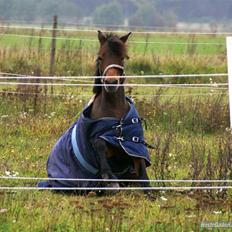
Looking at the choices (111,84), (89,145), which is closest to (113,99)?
(111,84)

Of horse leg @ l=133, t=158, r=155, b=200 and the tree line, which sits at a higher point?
the tree line

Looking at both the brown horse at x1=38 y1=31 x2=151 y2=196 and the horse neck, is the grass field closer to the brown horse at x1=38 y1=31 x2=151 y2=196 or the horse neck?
the brown horse at x1=38 y1=31 x2=151 y2=196

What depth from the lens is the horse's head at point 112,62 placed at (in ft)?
25.7

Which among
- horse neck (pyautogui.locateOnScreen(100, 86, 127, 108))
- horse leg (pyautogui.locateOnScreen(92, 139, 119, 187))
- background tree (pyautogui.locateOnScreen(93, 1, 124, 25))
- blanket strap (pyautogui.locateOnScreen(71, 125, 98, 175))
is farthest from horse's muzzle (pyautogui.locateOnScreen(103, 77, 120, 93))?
background tree (pyautogui.locateOnScreen(93, 1, 124, 25))

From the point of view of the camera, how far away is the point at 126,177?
815cm

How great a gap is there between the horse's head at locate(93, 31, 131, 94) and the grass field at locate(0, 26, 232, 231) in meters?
1.08

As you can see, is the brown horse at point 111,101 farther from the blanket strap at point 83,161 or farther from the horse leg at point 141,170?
the blanket strap at point 83,161

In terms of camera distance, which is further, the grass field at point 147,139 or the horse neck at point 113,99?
the horse neck at point 113,99

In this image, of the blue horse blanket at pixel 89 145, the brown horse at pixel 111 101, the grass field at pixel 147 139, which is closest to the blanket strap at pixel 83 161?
the blue horse blanket at pixel 89 145

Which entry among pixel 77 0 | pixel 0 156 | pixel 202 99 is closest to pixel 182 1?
pixel 77 0

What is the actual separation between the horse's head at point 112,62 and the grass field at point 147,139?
1.08 m

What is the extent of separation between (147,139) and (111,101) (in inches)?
123

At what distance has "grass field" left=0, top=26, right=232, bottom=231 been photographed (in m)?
6.56

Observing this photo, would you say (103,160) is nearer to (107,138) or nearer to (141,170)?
(107,138)
